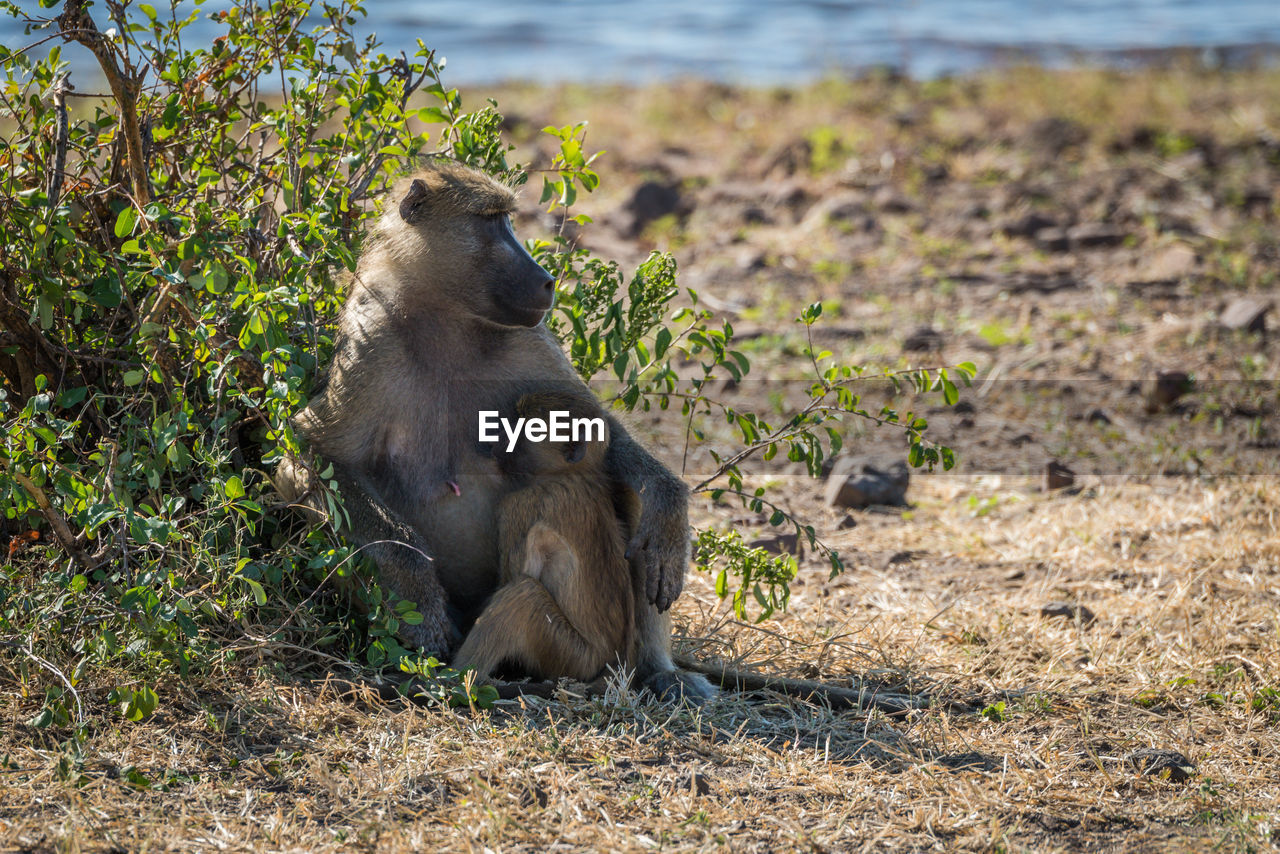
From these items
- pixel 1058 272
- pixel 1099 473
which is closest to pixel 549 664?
pixel 1099 473

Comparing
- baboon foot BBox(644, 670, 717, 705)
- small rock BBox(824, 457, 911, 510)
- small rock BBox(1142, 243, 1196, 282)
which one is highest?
small rock BBox(1142, 243, 1196, 282)

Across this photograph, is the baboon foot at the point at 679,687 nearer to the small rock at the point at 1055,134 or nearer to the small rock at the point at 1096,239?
the small rock at the point at 1096,239

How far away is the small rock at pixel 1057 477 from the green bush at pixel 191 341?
1.75 metres

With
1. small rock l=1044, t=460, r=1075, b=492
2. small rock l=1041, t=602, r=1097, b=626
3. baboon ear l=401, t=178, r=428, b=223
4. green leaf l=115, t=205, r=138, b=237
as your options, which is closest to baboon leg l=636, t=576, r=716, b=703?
baboon ear l=401, t=178, r=428, b=223

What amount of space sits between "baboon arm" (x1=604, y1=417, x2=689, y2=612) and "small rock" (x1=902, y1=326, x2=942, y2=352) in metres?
3.12

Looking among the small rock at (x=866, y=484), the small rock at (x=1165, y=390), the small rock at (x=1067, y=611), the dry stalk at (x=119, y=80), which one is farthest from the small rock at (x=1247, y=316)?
the dry stalk at (x=119, y=80)

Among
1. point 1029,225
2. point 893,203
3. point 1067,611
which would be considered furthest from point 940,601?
point 893,203

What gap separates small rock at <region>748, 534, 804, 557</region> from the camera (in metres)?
4.47

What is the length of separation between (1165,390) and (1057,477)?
0.91 m

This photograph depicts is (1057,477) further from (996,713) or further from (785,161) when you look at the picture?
(785,161)

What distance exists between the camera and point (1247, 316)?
241 inches

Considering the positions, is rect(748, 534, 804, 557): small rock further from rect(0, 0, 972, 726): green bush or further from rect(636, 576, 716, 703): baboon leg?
rect(636, 576, 716, 703): baboon leg

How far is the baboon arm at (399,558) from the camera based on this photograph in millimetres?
3170

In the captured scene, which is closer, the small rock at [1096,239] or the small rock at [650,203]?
the small rock at [1096,239]
